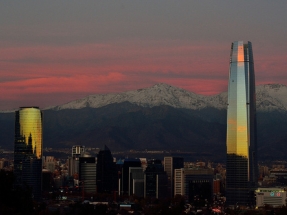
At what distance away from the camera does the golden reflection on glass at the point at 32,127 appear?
522ft

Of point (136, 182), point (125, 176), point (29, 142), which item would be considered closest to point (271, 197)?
point (136, 182)

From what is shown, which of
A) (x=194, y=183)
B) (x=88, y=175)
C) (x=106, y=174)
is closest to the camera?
(x=194, y=183)

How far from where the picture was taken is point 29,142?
15975cm

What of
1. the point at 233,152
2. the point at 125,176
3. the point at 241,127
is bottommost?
the point at 125,176

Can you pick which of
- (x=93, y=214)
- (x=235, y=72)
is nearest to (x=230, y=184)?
(x=235, y=72)

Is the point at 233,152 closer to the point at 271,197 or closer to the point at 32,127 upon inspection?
→ the point at 271,197

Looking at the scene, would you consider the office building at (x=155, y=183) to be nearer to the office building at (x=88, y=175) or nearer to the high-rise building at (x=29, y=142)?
the office building at (x=88, y=175)

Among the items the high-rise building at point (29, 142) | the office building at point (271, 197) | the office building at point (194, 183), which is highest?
the high-rise building at point (29, 142)

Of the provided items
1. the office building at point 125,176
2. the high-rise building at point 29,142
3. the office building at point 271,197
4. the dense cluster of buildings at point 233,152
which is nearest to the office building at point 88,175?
the office building at point 125,176

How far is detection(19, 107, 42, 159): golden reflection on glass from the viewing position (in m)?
159

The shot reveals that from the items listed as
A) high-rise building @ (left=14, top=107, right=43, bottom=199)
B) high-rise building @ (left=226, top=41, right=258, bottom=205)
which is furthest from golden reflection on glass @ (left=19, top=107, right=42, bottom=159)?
high-rise building @ (left=226, top=41, right=258, bottom=205)

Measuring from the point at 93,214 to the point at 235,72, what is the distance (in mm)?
73070

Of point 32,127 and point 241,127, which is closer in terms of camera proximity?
point 241,127

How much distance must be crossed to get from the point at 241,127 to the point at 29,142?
112 feet
